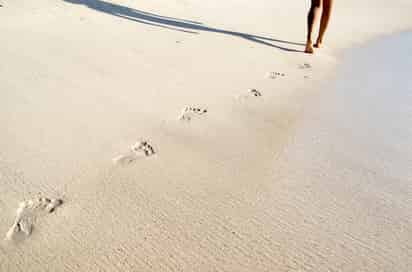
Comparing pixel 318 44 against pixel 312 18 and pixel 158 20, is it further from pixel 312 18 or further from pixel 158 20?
pixel 158 20

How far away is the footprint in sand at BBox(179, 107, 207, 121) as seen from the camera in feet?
6.49

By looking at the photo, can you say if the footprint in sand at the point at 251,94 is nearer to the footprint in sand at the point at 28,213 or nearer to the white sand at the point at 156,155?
the white sand at the point at 156,155

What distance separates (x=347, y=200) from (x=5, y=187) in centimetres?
140

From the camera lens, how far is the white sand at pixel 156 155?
1090 mm

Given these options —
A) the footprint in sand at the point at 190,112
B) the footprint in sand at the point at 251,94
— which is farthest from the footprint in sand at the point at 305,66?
the footprint in sand at the point at 190,112

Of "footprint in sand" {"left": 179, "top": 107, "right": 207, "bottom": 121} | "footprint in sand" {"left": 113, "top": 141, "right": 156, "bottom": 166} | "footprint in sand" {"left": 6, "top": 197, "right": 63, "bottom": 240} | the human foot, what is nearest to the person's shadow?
the human foot

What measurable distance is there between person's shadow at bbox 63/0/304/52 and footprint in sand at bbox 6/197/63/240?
3033mm

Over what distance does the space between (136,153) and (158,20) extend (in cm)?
306

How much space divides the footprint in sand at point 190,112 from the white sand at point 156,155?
0.11 feet

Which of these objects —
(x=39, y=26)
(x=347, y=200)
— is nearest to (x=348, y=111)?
(x=347, y=200)

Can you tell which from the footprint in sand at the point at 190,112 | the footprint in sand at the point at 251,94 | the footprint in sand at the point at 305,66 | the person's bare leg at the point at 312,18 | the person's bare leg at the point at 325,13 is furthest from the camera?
the person's bare leg at the point at 325,13

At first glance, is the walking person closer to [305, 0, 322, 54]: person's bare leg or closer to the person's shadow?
[305, 0, 322, 54]: person's bare leg

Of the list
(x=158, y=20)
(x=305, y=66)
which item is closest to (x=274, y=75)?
(x=305, y=66)

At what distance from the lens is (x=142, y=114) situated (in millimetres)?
1951
